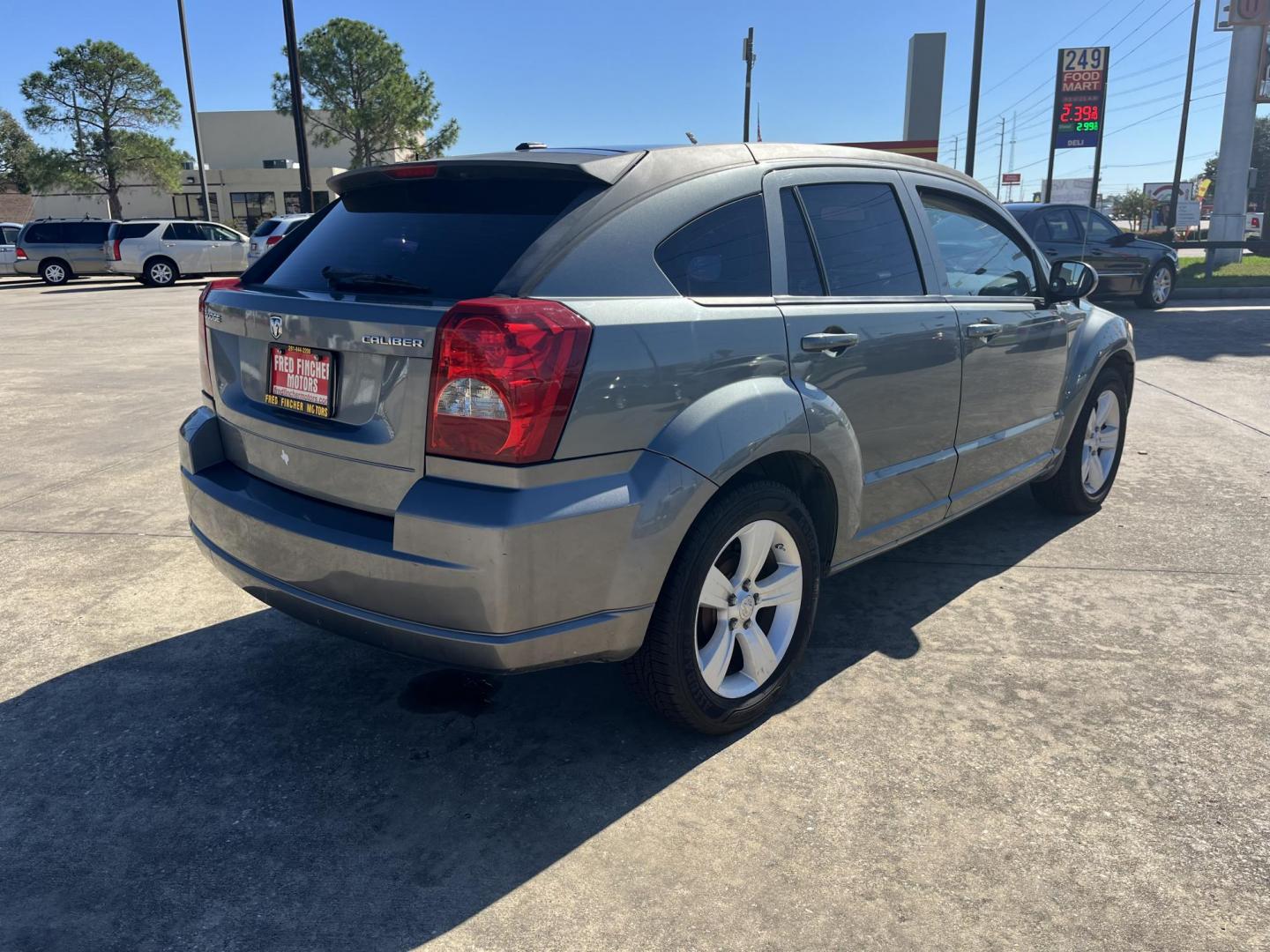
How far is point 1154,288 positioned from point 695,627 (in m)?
15.4

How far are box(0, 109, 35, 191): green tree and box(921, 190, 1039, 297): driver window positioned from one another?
2430 inches

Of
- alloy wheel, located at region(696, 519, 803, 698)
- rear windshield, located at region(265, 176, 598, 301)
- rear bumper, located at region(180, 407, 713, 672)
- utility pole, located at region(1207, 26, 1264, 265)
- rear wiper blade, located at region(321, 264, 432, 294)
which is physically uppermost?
utility pole, located at region(1207, 26, 1264, 265)

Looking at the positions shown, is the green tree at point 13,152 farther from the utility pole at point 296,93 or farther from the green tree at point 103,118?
the utility pole at point 296,93

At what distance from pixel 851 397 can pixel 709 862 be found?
156 cm

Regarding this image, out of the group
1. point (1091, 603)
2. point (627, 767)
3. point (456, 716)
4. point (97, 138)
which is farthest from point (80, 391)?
point (97, 138)

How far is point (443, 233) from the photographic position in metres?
2.84

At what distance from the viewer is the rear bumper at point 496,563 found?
2404 mm

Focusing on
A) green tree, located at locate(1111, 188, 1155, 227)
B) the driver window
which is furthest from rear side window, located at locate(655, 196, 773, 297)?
green tree, located at locate(1111, 188, 1155, 227)

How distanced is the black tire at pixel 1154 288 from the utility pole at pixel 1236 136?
9126mm

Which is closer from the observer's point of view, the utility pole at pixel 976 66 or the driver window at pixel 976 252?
the driver window at pixel 976 252

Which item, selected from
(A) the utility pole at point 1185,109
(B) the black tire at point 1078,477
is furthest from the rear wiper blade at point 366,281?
(A) the utility pole at point 1185,109

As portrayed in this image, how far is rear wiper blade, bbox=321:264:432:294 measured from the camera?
273cm

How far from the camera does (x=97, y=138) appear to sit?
49.2m

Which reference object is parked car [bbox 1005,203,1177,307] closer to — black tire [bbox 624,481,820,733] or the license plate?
black tire [bbox 624,481,820,733]
